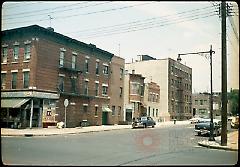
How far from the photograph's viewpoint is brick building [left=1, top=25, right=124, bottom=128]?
112ft

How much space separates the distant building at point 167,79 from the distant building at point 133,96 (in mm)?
9362

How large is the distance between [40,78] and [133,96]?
20289mm

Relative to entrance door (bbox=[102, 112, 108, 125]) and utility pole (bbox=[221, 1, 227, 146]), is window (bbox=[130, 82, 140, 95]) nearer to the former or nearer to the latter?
entrance door (bbox=[102, 112, 108, 125])

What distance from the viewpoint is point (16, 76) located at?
35438 mm

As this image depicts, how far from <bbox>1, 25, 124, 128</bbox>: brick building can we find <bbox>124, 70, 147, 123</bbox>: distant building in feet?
37.6

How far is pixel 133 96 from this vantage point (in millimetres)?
52031

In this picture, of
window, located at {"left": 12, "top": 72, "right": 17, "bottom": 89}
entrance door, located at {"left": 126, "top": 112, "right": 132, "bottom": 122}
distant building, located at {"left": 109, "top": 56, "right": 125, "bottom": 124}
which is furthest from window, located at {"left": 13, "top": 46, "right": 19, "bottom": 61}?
entrance door, located at {"left": 126, "top": 112, "right": 132, "bottom": 122}

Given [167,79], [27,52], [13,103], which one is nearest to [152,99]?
[167,79]

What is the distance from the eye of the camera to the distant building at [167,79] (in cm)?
6533

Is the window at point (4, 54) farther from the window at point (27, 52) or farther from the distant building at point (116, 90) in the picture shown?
the distant building at point (116, 90)

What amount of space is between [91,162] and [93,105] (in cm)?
3272

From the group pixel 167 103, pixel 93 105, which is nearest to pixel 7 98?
pixel 93 105

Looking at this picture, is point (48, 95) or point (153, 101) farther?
point (153, 101)

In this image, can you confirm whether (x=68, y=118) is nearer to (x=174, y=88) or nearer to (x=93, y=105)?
(x=93, y=105)
